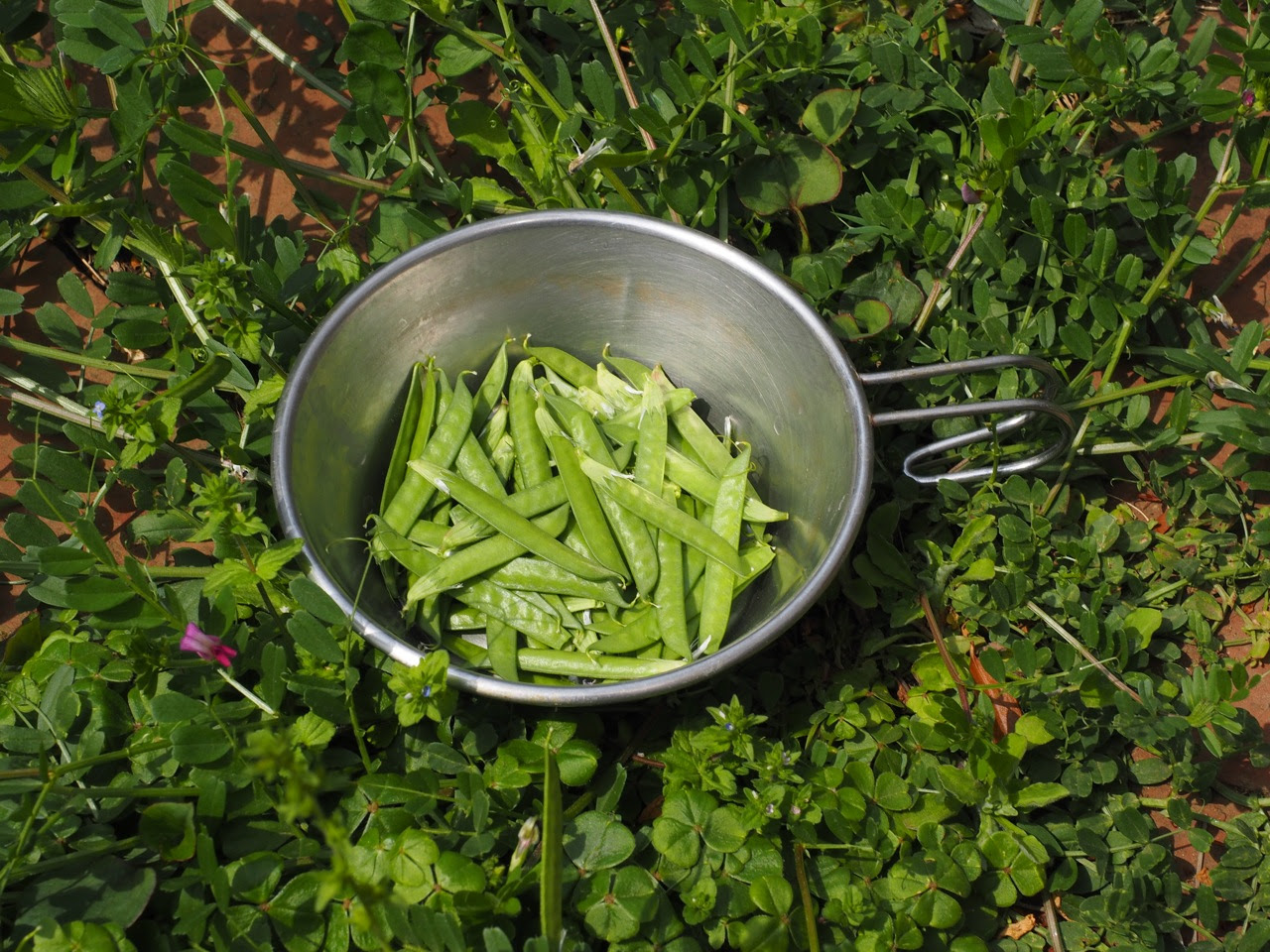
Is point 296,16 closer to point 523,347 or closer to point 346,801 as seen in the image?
point 523,347

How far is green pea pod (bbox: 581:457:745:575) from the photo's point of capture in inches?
100

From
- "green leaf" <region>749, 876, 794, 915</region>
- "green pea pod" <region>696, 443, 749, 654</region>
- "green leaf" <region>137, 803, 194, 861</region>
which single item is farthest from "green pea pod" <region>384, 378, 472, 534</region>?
"green leaf" <region>749, 876, 794, 915</region>

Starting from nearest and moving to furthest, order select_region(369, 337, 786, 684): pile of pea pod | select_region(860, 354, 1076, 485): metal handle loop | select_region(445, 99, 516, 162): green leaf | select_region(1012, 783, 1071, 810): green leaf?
1. select_region(860, 354, 1076, 485): metal handle loop
2. select_region(1012, 783, 1071, 810): green leaf
3. select_region(369, 337, 786, 684): pile of pea pod
4. select_region(445, 99, 516, 162): green leaf

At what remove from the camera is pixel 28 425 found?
9.66 feet

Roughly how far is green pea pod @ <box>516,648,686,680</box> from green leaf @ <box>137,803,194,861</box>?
77 centimetres

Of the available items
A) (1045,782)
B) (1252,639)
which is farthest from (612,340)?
(1252,639)

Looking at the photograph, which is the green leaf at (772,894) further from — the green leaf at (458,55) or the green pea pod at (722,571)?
the green leaf at (458,55)

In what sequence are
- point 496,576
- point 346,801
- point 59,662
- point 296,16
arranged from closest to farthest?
1. point 346,801
2. point 59,662
3. point 496,576
4. point 296,16

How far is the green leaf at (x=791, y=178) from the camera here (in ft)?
9.91

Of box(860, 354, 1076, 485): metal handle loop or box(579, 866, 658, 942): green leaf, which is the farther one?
box(860, 354, 1076, 485): metal handle loop

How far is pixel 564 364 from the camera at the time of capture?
2.87 meters

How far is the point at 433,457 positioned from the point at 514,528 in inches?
11.5

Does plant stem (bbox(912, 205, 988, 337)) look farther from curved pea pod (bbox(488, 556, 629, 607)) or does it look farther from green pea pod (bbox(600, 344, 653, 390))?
curved pea pod (bbox(488, 556, 629, 607))

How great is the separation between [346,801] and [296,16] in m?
2.52
